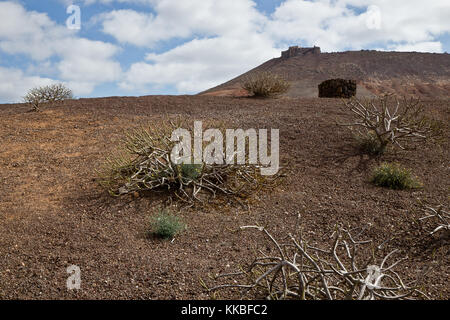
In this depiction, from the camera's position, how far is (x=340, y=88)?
548 inches

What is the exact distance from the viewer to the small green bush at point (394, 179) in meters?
6.13

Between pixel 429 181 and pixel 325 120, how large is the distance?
11.5ft

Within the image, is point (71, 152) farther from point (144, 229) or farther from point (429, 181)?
point (429, 181)

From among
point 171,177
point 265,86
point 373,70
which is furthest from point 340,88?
point 373,70

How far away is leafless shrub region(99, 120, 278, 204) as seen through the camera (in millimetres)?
5848

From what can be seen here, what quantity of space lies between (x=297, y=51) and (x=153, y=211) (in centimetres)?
4609

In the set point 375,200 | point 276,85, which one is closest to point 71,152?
point 375,200

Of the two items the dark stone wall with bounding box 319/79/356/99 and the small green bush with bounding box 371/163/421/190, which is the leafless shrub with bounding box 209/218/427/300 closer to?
the small green bush with bounding box 371/163/421/190

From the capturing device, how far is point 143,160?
6.25 metres

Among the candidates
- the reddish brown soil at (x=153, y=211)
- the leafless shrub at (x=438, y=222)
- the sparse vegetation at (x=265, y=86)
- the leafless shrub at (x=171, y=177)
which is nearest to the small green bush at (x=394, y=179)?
the reddish brown soil at (x=153, y=211)

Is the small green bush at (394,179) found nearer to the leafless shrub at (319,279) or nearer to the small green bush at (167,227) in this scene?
the leafless shrub at (319,279)

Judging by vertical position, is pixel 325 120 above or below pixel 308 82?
below

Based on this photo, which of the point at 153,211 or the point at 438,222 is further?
the point at 153,211

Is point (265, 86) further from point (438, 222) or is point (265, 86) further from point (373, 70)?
point (373, 70)
